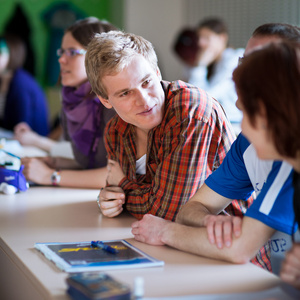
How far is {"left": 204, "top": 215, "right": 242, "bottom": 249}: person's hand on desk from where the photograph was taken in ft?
4.15

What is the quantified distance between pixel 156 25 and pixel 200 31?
122 centimetres

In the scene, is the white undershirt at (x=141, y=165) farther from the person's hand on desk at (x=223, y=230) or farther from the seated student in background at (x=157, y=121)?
the person's hand on desk at (x=223, y=230)

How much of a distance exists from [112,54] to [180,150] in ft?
1.24

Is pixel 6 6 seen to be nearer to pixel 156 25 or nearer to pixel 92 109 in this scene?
pixel 156 25

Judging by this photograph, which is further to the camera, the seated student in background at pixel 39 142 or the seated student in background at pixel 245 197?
the seated student in background at pixel 39 142

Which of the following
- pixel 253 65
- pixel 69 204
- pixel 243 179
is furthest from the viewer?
pixel 69 204

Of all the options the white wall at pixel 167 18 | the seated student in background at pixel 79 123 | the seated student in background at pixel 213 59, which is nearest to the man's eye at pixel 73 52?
the seated student in background at pixel 79 123

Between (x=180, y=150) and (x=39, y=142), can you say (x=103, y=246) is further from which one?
(x=39, y=142)

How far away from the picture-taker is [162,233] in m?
1.41

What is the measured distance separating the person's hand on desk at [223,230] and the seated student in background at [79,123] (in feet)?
3.43

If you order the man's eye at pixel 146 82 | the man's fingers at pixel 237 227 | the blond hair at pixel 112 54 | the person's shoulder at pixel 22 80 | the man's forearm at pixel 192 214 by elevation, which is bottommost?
the man's forearm at pixel 192 214

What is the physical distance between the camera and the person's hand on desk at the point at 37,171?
234cm

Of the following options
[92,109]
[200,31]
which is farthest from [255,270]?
[200,31]

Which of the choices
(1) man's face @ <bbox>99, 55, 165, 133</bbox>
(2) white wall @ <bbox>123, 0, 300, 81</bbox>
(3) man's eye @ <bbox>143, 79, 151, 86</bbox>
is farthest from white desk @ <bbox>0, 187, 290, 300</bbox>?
(2) white wall @ <bbox>123, 0, 300, 81</bbox>
